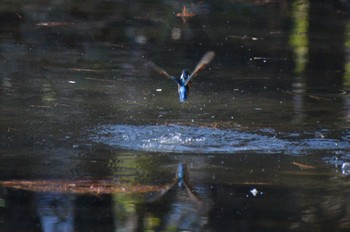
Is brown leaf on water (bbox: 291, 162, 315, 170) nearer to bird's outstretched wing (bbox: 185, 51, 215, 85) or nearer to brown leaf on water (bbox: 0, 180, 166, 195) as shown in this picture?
bird's outstretched wing (bbox: 185, 51, 215, 85)

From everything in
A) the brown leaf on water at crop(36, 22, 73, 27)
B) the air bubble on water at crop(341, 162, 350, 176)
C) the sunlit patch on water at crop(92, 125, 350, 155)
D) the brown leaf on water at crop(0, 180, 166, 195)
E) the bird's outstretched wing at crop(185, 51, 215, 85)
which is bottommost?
the brown leaf on water at crop(0, 180, 166, 195)

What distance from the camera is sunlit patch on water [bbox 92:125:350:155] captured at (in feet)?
27.6

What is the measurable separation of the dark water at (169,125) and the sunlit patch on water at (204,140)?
0.7 inches

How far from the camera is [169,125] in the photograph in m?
9.10

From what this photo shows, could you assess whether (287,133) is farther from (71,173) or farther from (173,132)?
(71,173)

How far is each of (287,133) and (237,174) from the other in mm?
1428

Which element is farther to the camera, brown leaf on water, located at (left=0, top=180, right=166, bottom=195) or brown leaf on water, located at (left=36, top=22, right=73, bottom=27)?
brown leaf on water, located at (left=36, top=22, right=73, bottom=27)

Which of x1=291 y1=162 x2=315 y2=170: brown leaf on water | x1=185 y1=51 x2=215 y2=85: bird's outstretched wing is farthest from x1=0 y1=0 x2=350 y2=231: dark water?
x1=185 y1=51 x2=215 y2=85: bird's outstretched wing

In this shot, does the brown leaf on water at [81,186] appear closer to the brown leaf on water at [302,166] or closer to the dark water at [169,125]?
the dark water at [169,125]

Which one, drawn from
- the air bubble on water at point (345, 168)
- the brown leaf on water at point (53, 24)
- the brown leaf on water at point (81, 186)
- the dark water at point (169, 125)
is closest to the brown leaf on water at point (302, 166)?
the dark water at point (169, 125)

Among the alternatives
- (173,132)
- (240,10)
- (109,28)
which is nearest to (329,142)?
(173,132)

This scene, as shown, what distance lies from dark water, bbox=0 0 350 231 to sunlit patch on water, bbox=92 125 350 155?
2cm

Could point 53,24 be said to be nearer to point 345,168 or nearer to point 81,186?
point 345,168

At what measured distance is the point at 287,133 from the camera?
353 inches
